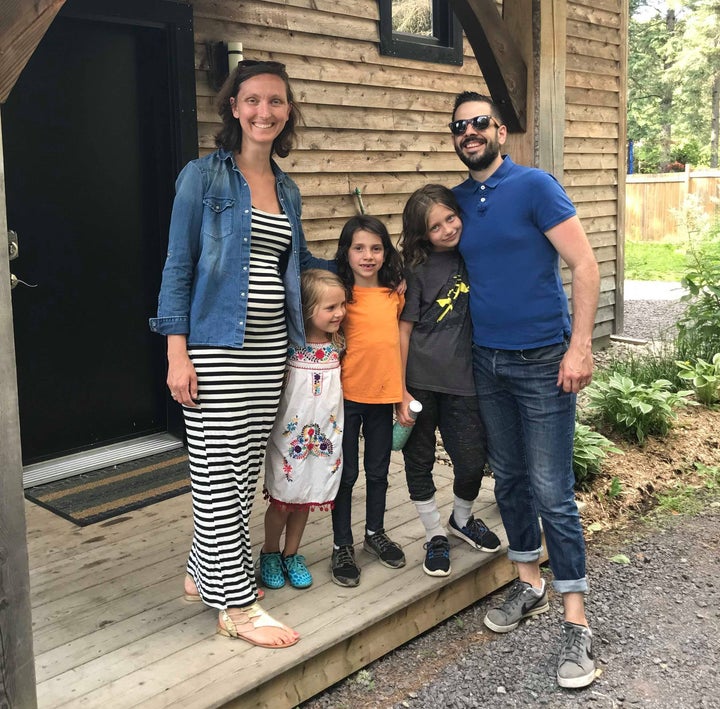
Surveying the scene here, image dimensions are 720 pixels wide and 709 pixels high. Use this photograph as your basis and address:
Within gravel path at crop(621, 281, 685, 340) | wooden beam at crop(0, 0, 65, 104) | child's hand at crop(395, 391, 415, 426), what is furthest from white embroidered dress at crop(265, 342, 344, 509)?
gravel path at crop(621, 281, 685, 340)

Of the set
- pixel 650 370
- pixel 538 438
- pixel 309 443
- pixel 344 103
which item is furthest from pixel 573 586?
pixel 344 103

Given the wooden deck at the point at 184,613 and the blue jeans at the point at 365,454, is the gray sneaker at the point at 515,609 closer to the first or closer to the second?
the wooden deck at the point at 184,613

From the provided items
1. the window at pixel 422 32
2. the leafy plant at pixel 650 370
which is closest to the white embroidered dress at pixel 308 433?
the leafy plant at pixel 650 370

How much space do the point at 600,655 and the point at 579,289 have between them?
4.35ft

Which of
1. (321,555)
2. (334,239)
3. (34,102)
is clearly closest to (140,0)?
(34,102)

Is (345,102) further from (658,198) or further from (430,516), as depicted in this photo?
(658,198)

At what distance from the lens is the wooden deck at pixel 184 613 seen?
2.39 meters

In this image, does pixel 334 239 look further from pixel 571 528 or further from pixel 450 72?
pixel 571 528

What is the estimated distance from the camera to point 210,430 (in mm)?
2523

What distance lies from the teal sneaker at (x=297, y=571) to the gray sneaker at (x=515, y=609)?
70 cm

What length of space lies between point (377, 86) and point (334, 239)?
1.12m

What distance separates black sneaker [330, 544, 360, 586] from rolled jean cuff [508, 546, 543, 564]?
22.4 inches

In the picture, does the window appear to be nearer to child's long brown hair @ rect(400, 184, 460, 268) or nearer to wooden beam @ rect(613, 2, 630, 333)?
wooden beam @ rect(613, 2, 630, 333)

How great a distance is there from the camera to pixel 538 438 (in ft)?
9.00
